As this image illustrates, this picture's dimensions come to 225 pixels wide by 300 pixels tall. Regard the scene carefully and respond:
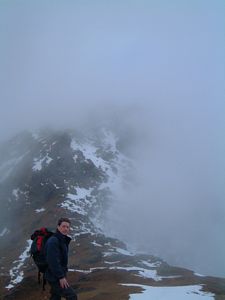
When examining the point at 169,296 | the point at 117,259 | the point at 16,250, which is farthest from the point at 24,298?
the point at 16,250

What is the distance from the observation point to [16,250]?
176 metres

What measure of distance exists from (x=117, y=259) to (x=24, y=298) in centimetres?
8483

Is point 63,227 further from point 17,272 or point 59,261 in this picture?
point 17,272

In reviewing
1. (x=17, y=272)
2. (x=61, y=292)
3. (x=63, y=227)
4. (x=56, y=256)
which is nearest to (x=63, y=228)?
(x=63, y=227)

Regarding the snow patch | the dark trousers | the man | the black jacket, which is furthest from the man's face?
the snow patch

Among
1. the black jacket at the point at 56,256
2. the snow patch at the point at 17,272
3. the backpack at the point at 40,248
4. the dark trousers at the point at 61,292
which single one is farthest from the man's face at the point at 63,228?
the snow patch at the point at 17,272

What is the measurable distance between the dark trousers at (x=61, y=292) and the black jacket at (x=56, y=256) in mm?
258

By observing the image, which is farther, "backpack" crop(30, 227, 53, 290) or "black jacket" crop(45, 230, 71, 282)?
"backpack" crop(30, 227, 53, 290)

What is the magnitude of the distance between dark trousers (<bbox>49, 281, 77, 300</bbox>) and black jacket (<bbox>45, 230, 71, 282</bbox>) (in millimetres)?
258

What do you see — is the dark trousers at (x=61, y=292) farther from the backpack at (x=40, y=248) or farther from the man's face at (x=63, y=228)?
the man's face at (x=63, y=228)

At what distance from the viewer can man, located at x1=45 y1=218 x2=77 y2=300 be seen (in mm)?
Answer: 14648

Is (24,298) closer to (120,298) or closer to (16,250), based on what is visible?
(120,298)

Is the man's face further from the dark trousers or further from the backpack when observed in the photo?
the dark trousers

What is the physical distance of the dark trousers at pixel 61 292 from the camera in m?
15.0
